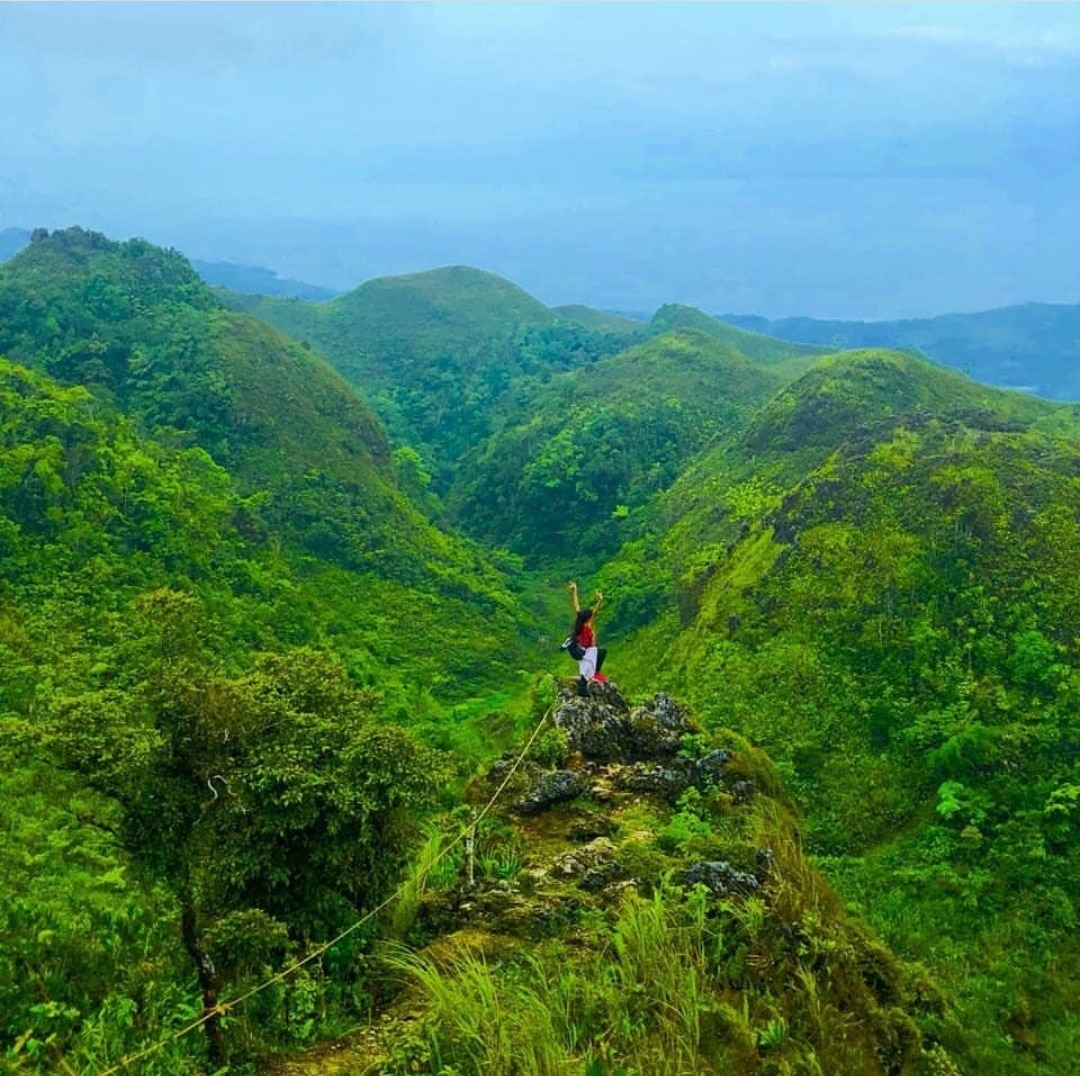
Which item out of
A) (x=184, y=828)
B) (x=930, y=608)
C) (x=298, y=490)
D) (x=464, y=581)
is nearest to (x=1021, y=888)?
(x=930, y=608)

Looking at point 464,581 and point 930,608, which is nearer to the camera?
point 930,608

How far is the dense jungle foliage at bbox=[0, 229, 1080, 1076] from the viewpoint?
27.3ft

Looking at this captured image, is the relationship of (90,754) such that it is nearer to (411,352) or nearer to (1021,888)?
(1021,888)

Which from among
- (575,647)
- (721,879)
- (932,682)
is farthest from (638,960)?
(932,682)

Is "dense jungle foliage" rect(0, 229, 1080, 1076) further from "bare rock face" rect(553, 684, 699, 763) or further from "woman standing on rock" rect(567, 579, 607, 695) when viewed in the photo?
"woman standing on rock" rect(567, 579, 607, 695)

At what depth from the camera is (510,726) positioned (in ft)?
85.1

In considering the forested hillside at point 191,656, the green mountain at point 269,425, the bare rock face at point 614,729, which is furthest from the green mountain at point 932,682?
the green mountain at point 269,425

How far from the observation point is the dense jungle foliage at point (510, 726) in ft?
27.3

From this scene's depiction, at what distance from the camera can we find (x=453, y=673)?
3425 centimetres

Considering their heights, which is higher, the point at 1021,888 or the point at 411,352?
the point at 411,352

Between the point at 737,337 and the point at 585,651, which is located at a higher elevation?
the point at 737,337

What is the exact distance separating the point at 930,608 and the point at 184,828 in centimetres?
2089

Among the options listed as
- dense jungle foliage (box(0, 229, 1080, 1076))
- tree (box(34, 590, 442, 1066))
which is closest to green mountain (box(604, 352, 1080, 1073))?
dense jungle foliage (box(0, 229, 1080, 1076))

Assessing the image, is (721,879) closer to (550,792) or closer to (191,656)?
(550,792)
